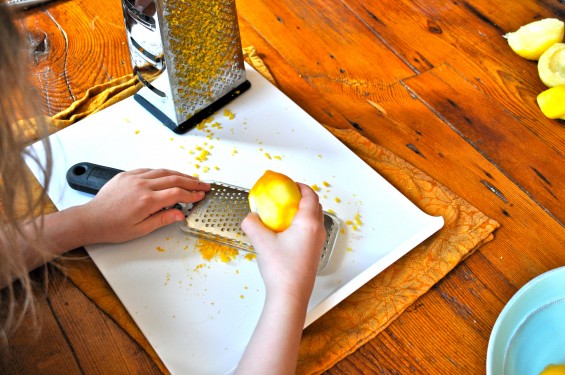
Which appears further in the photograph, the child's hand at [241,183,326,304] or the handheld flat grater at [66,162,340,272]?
the handheld flat grater at [66,162,340,272]

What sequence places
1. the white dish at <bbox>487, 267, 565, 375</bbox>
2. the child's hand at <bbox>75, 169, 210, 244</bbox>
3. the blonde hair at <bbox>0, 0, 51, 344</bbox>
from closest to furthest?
the blonde hair at <bbox>0, 0, 51, 344</bbox>, the white dish at <bbox>487, 267, 565, 375</bbox>, the child's hand at <bbox>75, 169, 210, 244</bbox>

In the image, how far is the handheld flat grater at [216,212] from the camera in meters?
0.81

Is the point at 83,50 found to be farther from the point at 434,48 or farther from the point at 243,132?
the point at 434,48

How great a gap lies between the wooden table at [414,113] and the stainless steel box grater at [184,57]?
136 millimetres

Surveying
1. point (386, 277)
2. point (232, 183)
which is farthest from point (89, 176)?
point (386, 277)

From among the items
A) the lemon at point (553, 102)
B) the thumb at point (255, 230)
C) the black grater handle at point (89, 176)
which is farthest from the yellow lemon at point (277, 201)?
the lemon at point (553, 102)

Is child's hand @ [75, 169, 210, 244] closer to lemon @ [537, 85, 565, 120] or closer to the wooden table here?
the wooden table

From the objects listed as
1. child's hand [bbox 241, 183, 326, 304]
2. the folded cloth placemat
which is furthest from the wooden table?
child's hand [bbox 241, 183, 326, 304]

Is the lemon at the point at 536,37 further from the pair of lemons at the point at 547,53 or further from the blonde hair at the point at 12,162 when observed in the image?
the blonde hair at the point at 12,162

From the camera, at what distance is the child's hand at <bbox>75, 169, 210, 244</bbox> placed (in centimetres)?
79

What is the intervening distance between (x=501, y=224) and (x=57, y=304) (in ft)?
2.20

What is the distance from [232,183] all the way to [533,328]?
48 centimetres

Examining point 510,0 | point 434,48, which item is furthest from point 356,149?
point 510,0

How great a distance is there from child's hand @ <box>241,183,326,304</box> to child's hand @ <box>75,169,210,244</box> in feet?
0.46
